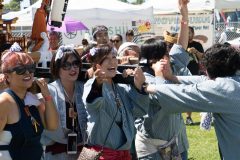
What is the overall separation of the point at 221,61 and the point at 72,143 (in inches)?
51.4

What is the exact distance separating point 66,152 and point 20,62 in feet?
2.85

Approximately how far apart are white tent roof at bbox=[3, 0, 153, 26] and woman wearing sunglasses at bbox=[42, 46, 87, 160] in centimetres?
1246

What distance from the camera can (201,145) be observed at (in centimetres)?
822

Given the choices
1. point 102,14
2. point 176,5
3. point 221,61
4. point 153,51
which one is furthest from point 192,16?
point 221,61

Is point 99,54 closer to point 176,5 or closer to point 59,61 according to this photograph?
point 59,61

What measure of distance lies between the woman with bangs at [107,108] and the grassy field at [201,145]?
12.1 feet

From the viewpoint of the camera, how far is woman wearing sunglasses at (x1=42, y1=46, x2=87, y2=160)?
158 inches

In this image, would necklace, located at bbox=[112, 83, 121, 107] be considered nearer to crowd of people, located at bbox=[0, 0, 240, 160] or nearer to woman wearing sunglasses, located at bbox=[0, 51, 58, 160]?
crowd of people, located at bbox=[0, 0, 240, 160]

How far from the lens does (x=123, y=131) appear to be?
3893 mm

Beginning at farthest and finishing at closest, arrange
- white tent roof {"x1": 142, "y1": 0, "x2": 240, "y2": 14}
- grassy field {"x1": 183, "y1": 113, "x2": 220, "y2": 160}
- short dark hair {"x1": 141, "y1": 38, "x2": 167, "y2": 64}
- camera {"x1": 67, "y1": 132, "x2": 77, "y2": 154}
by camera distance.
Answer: white tent roof {"x1": 142, "y1": 0, "x2": 240, "y2": 14} < grassy field {"x1": 183, "y1": 113, "x2": 220, "y2": 160} < short dark hair {"x1": 141, "y1": 38, "x2": 167, "y2": 64} < camera {"x1": 67, "y1": 132, "x2": 77, "y2": 154}

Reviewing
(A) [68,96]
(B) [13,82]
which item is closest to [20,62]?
(B) [13,82]

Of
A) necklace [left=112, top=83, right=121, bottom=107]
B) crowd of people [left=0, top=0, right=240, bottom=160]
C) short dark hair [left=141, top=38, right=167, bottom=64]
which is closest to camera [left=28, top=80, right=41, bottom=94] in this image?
crowd of people [left=0, top=0, right=240, bottom=160]

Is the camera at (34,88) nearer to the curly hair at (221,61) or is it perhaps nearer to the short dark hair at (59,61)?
the short dark hair at (59,61)

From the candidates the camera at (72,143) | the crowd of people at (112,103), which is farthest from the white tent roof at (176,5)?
the camera at (72,143)
